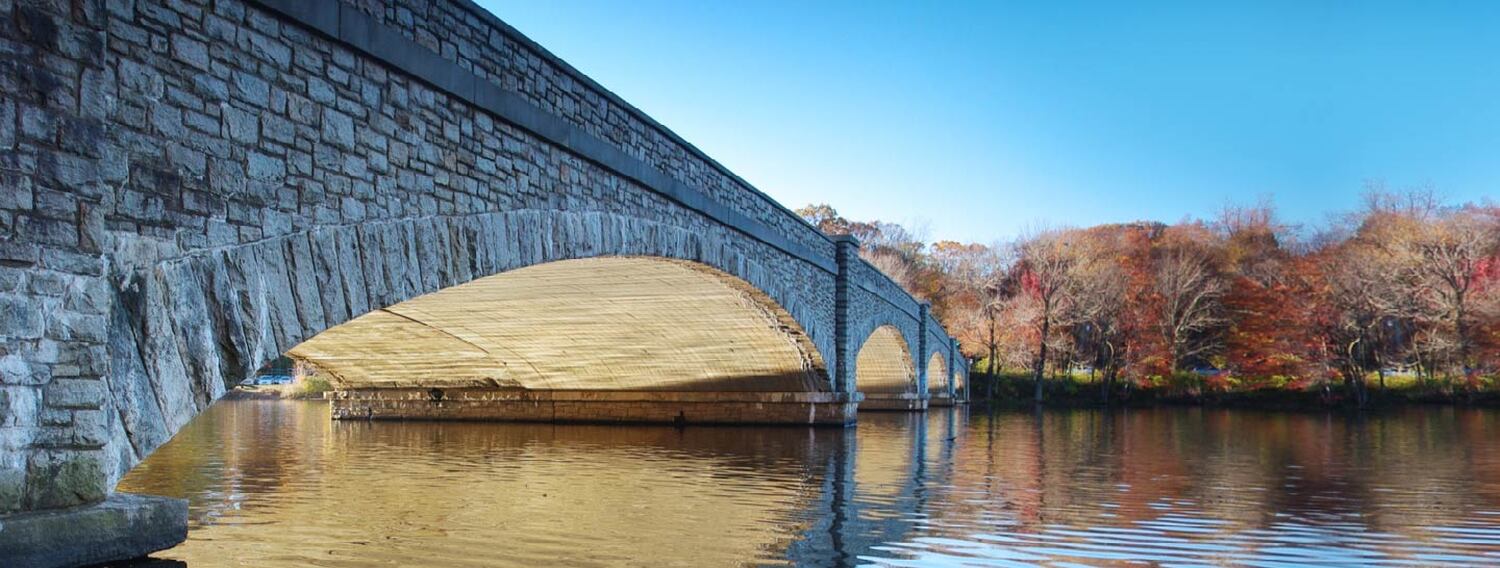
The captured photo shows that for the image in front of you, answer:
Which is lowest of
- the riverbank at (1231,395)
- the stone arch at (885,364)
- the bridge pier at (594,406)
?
the riverbank at (1231,395)

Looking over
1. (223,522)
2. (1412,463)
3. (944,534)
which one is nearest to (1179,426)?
(1412,463)

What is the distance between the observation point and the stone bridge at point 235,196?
4.88m

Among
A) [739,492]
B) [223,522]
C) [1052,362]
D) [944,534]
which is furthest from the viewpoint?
[1052,362]

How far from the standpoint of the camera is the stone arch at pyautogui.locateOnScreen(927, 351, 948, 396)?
4082 cm

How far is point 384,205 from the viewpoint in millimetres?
7188

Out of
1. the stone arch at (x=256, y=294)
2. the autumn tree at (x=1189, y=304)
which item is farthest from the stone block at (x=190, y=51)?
the autumn tree at (x=1189, y=304)

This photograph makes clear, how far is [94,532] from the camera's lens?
5027mm

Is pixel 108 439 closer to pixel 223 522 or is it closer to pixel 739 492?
pixel 223 522

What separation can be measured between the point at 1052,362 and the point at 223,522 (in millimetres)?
41538

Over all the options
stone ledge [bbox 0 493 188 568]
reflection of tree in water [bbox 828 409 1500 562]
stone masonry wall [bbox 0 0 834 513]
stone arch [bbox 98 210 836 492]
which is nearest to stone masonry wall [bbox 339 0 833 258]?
stone masonry wall [bbox 0 0 834 513]

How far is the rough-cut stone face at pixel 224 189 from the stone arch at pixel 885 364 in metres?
22.2

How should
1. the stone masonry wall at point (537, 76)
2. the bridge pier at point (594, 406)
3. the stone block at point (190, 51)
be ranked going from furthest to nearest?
the bridge pier at point (594, 406) < the stone masonry wall at point (537, 76) < the stone block at point (190, 51)

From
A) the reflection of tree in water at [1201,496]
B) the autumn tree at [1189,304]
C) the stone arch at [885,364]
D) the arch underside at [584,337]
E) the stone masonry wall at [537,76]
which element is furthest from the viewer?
the autumn tree at [1189,304]

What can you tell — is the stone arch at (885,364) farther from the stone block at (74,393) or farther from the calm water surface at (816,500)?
the stone block at (74,393)
